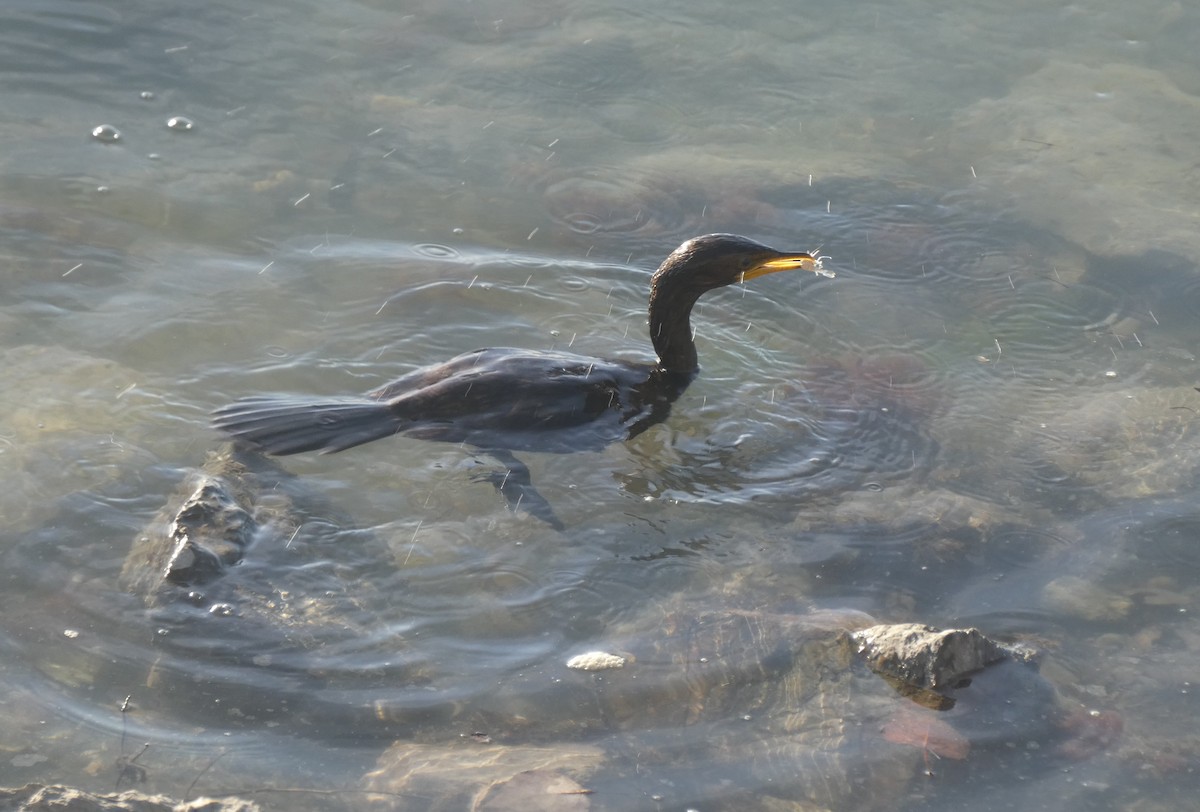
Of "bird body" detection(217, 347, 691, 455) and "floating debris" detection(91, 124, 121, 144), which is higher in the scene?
"floating debris" detection(91, 124, 121, 144)

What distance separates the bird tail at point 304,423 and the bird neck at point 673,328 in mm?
1372

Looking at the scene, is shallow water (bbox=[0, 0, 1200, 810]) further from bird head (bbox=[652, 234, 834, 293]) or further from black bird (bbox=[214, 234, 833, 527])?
bird head (bbox=[652, 234, 834, 293])

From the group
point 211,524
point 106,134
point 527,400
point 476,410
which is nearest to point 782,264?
point 527,400

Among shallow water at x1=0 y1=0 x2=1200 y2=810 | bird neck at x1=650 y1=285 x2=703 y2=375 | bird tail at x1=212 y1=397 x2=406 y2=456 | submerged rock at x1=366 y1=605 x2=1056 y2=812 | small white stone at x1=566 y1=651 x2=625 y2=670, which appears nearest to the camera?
submerged rock at x1=366 y1=605 x2=1056 y2=812

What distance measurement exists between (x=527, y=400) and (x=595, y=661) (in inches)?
61.9

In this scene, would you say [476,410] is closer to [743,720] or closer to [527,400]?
[527,400]

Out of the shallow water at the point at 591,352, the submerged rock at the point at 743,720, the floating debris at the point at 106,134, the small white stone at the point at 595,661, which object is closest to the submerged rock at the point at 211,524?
the shallow water at the point at 591,352

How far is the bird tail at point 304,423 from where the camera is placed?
5.28m

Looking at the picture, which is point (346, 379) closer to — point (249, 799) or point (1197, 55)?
point (249, 799)

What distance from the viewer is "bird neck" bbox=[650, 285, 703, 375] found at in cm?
606

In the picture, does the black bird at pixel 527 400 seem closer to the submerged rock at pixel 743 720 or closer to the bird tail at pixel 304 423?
the bird tail at pixel 304 423

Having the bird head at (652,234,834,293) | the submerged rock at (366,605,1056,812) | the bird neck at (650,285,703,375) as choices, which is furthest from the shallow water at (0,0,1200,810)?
the bird head at (652,234,834,293)

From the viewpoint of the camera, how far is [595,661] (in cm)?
434

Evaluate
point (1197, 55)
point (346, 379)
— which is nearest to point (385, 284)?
point (346, 379)
